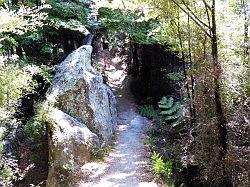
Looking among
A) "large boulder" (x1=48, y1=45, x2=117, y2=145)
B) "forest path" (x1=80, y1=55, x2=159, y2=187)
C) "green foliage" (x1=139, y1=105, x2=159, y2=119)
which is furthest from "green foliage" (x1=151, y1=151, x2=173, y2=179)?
"green foliage" (x1=139, y1=105, x2=159, y2=119)

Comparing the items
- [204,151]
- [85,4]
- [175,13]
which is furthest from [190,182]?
[85,4]

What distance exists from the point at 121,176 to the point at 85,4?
998cm

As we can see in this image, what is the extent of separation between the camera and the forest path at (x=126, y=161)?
948 centimetres

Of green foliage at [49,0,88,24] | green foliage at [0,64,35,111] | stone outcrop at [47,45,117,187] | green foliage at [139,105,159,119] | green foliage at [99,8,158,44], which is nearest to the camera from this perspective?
green foliage at [0,64,35,111]

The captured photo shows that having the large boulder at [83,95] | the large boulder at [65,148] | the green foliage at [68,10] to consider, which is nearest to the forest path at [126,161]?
the large boulder at [65,148]

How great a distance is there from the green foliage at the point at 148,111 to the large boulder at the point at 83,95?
10.6 feet

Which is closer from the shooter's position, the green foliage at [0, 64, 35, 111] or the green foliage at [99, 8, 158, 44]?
the green foliage at [0, 64, 35, 111]

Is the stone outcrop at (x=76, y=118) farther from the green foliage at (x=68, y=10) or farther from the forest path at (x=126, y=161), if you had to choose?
the green foliage at (x=68, y=10)

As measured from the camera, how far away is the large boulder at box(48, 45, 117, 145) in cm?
1123

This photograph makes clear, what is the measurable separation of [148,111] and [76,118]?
18.2 ft

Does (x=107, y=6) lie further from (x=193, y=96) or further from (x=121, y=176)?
(x=121, y=176)

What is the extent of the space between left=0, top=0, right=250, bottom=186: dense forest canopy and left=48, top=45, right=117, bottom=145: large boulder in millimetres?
697

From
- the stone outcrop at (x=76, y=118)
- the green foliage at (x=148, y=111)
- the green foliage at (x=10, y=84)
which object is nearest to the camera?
the green foliage at (x=10, y=84)

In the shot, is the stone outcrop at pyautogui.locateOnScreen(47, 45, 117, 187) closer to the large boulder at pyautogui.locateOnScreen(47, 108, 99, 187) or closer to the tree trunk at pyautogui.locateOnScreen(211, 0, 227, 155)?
the large boulder at pyautogui.locateOnScreen(47, 108, 99, 187)
